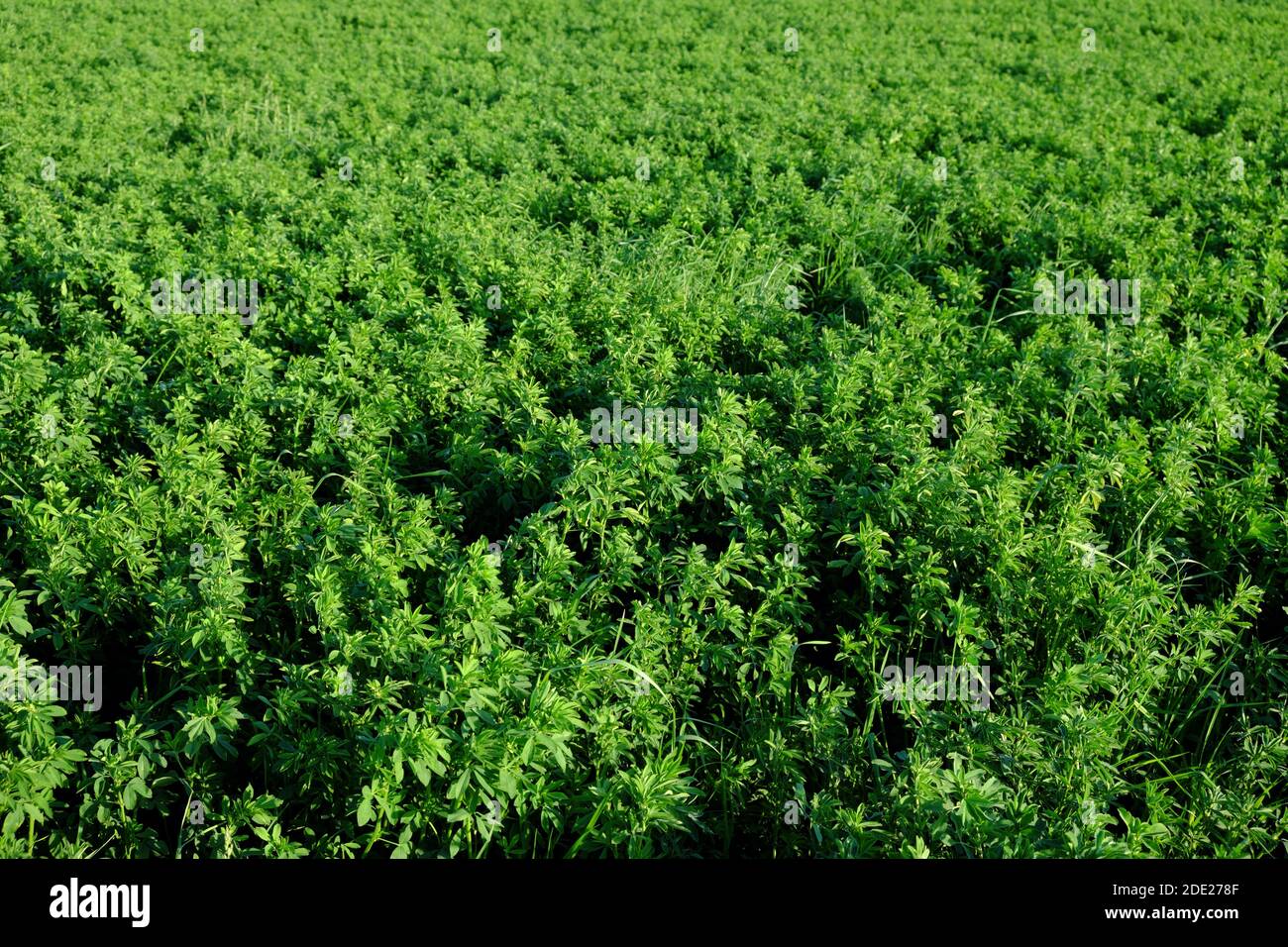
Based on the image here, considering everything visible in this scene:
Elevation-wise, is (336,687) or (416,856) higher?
(336,687)

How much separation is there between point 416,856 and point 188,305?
412cm

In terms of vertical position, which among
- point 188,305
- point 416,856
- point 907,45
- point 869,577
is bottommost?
point 416,856

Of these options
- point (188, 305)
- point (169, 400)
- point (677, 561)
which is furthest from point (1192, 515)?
point (188, 305)

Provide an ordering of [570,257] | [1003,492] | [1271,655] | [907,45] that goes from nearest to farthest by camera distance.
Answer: [1271,655] < [1003,492] < [570,257] < [907,45]

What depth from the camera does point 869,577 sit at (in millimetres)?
4012

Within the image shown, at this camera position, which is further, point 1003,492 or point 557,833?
point 1003,492

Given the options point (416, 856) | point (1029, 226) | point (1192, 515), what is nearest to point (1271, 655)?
point (1192, 515)

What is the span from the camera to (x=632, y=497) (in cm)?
439

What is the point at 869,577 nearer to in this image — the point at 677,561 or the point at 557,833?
the point at 677,561

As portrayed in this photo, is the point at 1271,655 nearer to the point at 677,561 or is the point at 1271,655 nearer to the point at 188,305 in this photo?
the point at 677,561

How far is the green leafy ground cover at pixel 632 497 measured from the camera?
3234mm

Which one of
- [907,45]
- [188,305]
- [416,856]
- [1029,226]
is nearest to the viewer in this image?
[416,856]

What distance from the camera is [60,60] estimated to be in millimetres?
11414

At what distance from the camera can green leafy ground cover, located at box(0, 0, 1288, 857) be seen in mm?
3234
